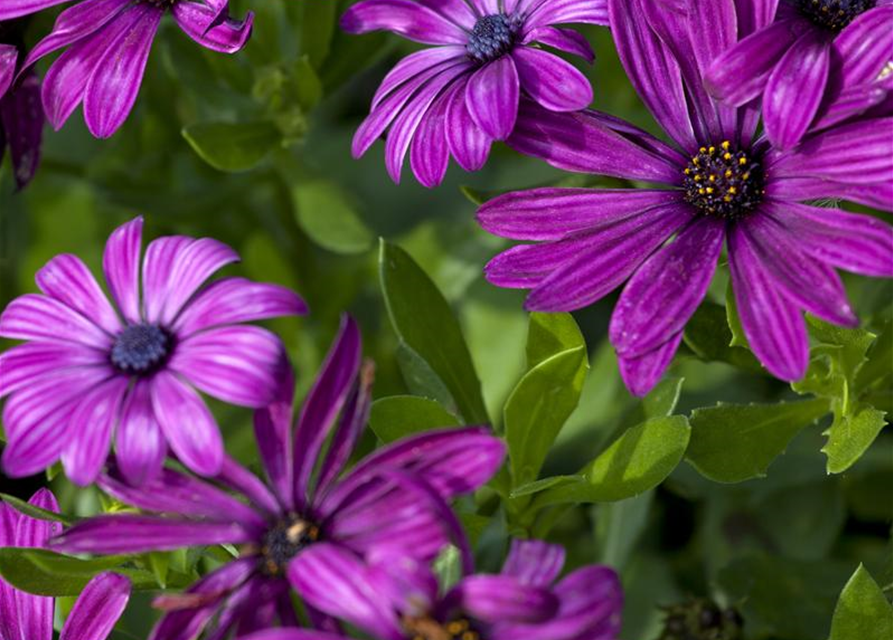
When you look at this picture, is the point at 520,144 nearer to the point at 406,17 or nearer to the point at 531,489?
the point at 406,17

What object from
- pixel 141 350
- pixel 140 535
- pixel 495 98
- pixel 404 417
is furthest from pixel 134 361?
pixel 495 98

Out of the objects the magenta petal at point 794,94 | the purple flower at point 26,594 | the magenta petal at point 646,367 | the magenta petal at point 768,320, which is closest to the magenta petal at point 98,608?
the purple flower at point 26,594

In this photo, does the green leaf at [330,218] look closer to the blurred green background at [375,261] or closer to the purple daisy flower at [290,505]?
the blurred green background at [375,261]

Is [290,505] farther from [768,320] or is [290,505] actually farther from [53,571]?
[768,320]

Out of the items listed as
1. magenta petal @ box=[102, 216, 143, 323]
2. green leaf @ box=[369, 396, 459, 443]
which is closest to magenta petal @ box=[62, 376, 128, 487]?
magenta petal @ box=[102, 216, 143, 323]

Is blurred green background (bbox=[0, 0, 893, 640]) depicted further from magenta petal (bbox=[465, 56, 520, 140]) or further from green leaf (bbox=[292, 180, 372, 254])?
magenta petal (bbox=[465, 56, 520, 140])

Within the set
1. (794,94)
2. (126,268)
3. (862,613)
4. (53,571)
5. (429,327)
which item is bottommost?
(862,613)

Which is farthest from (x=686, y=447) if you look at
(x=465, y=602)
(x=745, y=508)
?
(x=745, y=508)
